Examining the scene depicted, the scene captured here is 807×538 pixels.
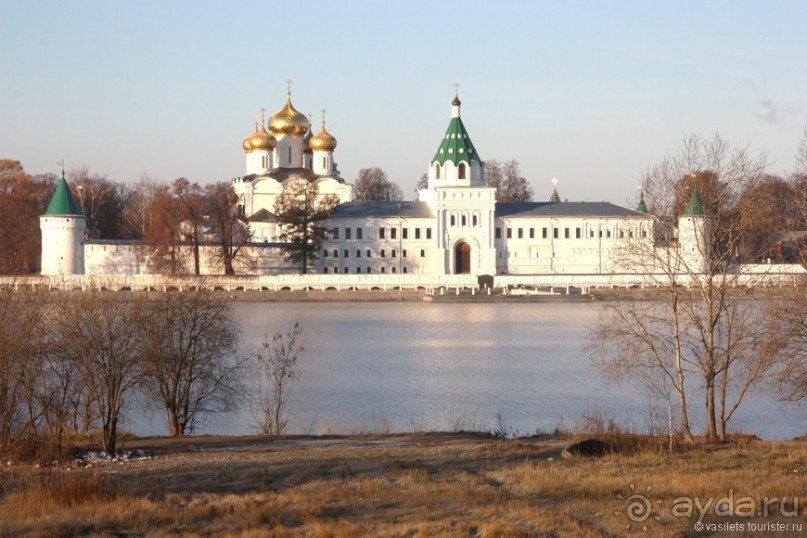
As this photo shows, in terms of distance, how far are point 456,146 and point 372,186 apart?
27.2 metres

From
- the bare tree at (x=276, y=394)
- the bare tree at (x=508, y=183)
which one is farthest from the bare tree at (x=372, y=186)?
the bare tree at (x=276, y=394)

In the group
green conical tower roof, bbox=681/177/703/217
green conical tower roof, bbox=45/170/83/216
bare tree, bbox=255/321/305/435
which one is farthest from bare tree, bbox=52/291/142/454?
green conical tower roof, bbox=45/170/83/216

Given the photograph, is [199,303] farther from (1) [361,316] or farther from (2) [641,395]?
(1) [361,316]

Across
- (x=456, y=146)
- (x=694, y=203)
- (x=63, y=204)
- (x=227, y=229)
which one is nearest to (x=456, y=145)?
(x=456, y=146)

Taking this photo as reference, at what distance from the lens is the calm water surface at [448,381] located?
17578 mm

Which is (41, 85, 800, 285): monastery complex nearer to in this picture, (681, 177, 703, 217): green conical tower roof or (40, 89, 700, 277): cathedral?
(40, 89, 700, 277): cathedral

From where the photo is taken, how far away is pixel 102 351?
538 inches

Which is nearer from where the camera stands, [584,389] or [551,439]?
[551,439]

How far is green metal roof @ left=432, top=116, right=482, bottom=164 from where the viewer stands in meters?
55.1

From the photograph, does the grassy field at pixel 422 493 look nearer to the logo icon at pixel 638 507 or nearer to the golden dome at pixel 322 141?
the logo icon at pixel 638 507

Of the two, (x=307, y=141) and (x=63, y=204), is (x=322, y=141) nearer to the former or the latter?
(x=307, y=141)

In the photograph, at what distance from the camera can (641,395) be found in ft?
67.5

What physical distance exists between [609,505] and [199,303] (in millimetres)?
8848

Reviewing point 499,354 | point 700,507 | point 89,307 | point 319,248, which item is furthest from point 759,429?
point 319,248
